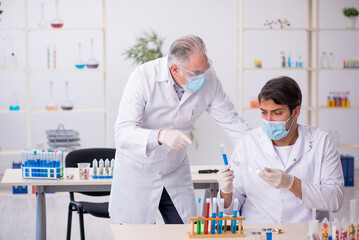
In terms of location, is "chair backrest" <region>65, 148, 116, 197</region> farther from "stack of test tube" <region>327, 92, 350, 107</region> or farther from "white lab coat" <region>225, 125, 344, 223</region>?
"stack of test tube" <region>327, 92, 350, 107</region>

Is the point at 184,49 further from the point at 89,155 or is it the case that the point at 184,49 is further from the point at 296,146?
the point at 89,155

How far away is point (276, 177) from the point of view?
86.1 inches

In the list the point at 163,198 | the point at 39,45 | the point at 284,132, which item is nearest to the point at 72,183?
the point at 163,198

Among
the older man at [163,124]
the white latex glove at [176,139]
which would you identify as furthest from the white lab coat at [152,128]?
the white latex glove at [176,139]

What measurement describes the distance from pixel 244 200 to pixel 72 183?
1.20 meters

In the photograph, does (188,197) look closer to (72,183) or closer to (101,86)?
(72,183)

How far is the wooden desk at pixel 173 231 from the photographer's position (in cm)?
201

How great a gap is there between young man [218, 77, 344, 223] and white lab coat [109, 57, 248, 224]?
31 centimetres

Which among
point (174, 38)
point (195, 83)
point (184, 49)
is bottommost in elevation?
point (195, 83)

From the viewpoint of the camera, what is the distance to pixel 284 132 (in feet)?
7.77

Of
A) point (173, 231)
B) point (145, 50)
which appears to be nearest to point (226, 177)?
point (173, 231)

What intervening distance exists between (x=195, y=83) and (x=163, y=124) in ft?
0.89

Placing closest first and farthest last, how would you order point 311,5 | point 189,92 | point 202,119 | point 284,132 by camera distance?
point 284,132, point 189,92, point 311,5, point 202,119

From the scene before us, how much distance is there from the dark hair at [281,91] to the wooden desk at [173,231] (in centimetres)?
51
